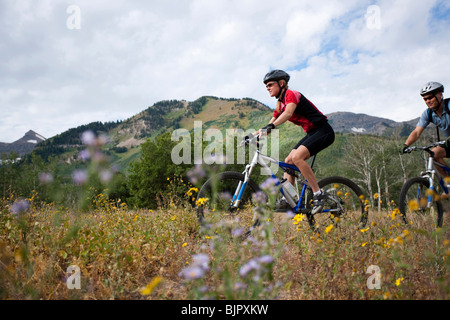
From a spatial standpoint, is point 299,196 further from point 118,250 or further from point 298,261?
point 118,250

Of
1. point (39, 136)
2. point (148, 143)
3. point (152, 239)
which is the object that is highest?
point (148, 143)

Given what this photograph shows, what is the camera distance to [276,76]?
4375mm

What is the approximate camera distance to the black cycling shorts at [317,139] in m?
4.27

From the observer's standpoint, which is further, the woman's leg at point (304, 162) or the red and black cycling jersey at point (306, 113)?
the red and black cycling jersey at point (306, 113)

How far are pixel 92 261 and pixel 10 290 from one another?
84cm

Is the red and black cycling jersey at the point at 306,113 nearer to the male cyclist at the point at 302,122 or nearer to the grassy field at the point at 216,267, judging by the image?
the male cyclist at the point at 302,122

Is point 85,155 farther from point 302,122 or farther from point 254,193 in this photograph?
point 302,122

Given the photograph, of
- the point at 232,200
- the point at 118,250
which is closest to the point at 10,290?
the point at 118,250

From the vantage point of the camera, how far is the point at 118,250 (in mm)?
3072

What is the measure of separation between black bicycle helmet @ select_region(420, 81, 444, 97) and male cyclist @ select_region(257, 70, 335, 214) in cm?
186

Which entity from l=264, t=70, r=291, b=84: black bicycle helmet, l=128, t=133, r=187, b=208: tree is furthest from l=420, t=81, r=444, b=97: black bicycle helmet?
l=128, t=133, r=187, b=208: tree
